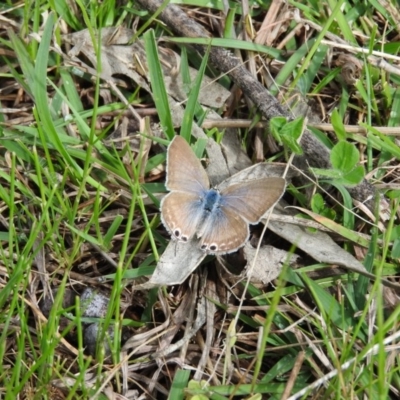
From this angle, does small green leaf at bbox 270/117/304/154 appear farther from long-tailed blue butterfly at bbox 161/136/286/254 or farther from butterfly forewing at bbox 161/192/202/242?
butterfly forewing at bbox 161/192/202/242

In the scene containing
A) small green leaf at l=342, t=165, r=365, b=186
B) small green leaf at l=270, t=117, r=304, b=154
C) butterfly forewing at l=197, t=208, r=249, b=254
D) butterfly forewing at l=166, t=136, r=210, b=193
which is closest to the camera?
butterfly forewing at l=197, t=208, r=249, b=254

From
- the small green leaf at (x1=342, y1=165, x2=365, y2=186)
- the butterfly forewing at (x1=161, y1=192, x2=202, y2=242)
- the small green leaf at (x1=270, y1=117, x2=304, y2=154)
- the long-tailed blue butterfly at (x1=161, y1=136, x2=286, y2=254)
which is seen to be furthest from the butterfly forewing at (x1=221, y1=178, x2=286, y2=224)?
the small green leaf at (x1=342, y1=165, x2=365, y2=186)

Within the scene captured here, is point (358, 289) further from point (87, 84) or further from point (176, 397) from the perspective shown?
point (87, 84)

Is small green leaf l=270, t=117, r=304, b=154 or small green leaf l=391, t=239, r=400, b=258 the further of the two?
small green leaf l=270, t=117, r=304, b=154

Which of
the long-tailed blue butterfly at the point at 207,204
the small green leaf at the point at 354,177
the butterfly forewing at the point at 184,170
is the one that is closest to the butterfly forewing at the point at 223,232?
the long-tailed blue butterfly at the point at 207,204

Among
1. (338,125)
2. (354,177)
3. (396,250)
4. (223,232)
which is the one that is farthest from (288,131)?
(396,250)

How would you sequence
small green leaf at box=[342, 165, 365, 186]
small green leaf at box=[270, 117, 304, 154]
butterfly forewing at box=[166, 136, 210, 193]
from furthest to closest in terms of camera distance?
small green leaf at box=[270, 117, 304, 154]
small green leaf at box=[342, 165, 365, 186]
butterfly forewing at box=[166, 136, 210, 193]

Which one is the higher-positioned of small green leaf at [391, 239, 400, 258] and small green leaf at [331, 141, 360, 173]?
small green leaf at [331, 141, 360, 173]
